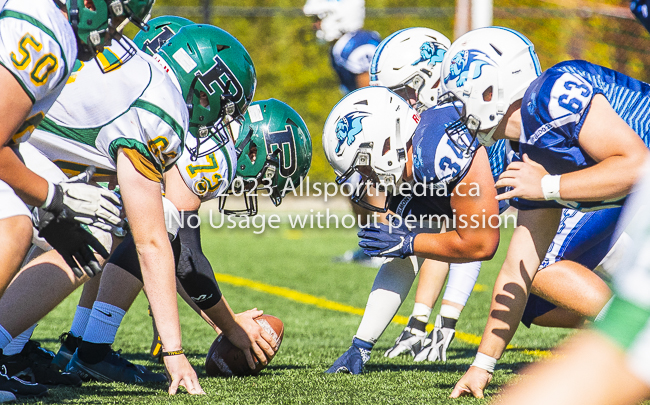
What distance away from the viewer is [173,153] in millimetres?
2543

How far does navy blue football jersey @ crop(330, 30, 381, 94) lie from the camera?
5.94 metres

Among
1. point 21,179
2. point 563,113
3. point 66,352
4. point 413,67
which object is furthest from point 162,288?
point 413,67

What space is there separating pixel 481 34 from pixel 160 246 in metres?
1.39

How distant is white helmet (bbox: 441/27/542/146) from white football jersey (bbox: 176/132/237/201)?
38.9 inches

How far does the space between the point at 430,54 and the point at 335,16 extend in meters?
3.20

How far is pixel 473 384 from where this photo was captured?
2.61 m

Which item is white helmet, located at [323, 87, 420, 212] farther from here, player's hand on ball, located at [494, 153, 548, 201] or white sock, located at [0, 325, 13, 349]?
white sock, located at [0, 325, 13, 349]

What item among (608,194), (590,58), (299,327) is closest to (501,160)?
(608,194)

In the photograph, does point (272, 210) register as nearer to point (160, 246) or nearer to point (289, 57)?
point (289, 57)

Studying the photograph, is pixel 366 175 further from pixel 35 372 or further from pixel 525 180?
pixel 35 372

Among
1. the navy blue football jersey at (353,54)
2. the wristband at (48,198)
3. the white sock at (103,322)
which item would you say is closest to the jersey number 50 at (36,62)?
the wristband at (48,198)

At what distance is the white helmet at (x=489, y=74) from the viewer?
2559 millimetres

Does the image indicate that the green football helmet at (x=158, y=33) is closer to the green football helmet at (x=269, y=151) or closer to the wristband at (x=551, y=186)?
the green football helmet at (x=269, y=151)

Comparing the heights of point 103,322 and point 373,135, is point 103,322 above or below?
below
